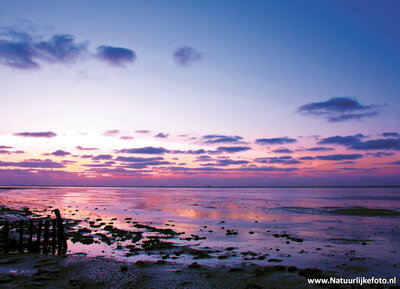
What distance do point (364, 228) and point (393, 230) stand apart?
3011 millimetres

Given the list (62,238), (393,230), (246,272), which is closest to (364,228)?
(393,230)

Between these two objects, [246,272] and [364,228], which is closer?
[246,272]

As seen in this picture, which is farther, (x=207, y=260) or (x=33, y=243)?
(x=33, y=243)

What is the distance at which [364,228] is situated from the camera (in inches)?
1439

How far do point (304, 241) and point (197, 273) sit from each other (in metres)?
14.5

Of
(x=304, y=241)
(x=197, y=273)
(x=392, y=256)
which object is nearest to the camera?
(x=197, y=273)

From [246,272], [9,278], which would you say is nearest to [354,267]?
[246,272]

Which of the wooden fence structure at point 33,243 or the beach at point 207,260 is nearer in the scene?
the beach at point 207,260

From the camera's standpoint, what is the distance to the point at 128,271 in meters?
17.1

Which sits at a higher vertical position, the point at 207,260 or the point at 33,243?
the point at 33,243

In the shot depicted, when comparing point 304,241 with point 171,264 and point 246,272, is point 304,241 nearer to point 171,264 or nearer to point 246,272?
point 246,272

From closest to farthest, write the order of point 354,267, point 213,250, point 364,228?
point 354,267, point 213,250, point 364,228

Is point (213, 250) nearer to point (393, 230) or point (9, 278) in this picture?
point (9, 278)

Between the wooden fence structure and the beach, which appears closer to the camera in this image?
the beach
